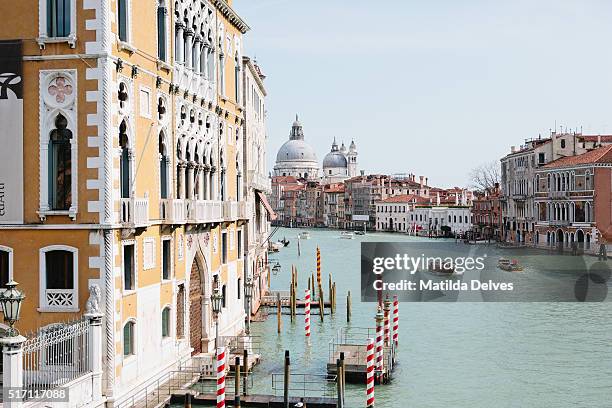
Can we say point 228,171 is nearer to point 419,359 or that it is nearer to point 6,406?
point 419,359

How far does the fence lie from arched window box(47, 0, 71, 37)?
285 centimetres

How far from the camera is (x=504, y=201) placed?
49.7 m

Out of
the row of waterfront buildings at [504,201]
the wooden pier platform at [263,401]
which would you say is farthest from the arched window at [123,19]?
the row of waterfront buildings at [504,201]

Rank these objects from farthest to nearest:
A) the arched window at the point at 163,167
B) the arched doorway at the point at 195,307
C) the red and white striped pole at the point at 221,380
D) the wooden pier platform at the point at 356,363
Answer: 1. the wooden pier platform at the point at 356,363
2. the arched doorway at the point at 195,307
3. the arched window at the point at 163,167
4. the red and white striped pole at the point at 221,380

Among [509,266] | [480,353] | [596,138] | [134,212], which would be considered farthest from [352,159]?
[134,212]

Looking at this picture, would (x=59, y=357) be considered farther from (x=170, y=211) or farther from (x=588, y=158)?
(x=588, y=158)

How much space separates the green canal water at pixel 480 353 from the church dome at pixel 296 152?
3727 inches

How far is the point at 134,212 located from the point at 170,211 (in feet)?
4.67

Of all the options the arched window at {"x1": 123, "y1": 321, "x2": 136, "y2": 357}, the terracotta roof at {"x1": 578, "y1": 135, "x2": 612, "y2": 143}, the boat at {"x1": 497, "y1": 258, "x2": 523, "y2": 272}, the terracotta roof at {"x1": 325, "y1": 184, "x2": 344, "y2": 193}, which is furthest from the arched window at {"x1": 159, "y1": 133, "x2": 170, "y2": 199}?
the terracotta roof at {"x1": 325, "y1": 184, "x2": 344, "y2": 193}

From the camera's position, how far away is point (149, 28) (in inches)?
395

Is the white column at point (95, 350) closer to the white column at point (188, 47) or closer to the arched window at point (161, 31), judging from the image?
the arched window at point (161, 31)

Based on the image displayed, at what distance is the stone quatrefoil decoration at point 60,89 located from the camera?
8656mm

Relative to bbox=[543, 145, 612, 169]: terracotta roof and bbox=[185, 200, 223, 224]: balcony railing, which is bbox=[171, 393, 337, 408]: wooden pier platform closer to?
bbox=[185, 200, 223, 224]: balcony railing

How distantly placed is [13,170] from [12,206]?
0.36m
